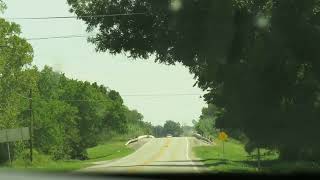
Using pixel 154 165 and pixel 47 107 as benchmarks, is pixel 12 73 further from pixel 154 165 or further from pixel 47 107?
pixel 154 165

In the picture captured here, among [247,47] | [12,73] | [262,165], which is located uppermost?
[12,73]

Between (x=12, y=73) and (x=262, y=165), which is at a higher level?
(x=12, y=73)

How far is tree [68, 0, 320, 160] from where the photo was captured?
2591 cm

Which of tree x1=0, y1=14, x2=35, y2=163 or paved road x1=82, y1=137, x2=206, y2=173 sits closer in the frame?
paved road x1=82, y1=137, x2=206, y2=173

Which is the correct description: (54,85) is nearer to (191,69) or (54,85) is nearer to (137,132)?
(191,69)

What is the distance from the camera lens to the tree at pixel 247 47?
25.9 m

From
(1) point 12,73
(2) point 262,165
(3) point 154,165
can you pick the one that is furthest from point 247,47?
(1) point 12,73

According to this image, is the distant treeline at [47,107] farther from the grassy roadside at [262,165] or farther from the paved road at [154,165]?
the grassy roadside at [262,165]

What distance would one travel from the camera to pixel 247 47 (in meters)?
27.8

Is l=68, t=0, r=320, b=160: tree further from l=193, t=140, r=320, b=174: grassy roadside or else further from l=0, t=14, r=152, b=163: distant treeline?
l=0, t=14, r=152, b=163: distant treeline

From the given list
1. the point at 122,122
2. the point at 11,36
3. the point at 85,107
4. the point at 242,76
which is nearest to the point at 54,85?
the point at 85,107

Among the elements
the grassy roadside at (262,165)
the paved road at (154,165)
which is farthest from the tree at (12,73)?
the grassy roadside at (262,165)

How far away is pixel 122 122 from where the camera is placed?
13588cm

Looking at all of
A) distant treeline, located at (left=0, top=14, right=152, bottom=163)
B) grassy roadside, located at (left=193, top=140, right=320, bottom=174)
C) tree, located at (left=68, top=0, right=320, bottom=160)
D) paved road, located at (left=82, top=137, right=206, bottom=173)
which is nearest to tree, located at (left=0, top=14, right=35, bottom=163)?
distant treeline, located at (left=0, top=14, right=152, bottom=163)
